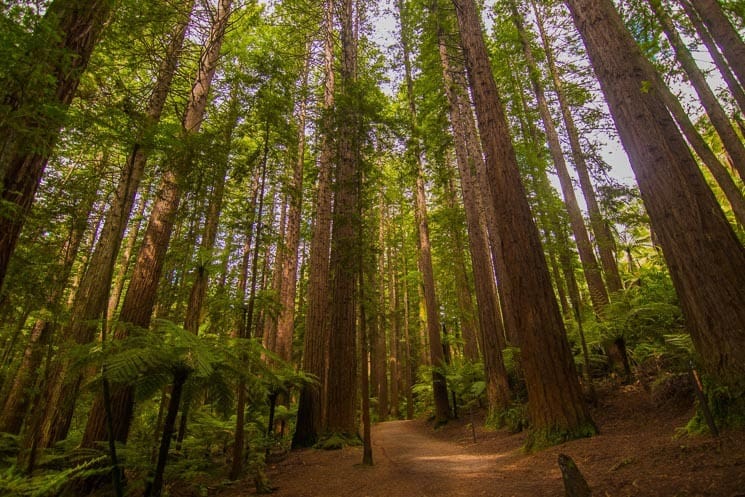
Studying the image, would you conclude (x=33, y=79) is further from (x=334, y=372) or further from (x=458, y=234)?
(x=458, y=234)

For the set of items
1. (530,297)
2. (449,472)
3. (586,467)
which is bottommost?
(449,472)

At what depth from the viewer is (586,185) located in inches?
492

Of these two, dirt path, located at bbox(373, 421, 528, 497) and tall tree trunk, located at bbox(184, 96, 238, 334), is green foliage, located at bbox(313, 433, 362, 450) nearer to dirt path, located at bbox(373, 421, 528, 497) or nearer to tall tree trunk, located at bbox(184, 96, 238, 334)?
dirt path, located at bbox(373, 421, 528, 497)

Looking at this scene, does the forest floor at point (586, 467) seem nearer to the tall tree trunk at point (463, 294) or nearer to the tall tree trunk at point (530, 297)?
the tall tree trunk at point (530, 297)

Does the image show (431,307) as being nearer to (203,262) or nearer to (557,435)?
(557,435)

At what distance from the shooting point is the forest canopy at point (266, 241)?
10.8 feet

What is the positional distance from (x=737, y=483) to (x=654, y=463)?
39.8 inches

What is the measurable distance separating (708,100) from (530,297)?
34.4 ft

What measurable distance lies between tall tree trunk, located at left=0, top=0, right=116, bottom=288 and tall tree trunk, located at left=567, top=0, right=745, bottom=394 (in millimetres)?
5707

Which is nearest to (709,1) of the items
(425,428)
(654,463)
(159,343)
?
(654,463)

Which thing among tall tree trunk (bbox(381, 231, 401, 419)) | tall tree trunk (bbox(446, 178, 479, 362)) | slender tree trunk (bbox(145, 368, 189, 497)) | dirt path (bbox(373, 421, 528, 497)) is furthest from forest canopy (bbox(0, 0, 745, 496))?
tall tree trunk (bbox(381, 231, 401, 419))

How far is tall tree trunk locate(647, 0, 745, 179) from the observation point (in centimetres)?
966

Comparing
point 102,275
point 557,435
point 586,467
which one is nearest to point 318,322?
point 102,275

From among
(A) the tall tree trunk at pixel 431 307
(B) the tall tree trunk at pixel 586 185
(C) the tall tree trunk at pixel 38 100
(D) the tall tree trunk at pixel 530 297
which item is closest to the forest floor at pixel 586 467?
(D) the tall tree trunk at pixel 530 297
